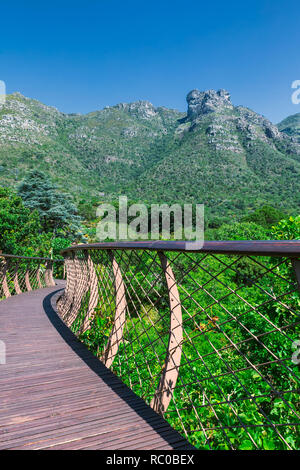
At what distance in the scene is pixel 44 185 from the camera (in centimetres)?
2580

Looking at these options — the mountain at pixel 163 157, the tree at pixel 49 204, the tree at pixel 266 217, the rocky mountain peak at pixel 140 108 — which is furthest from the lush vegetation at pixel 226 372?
the rocky mountain peak at pixel 140 108

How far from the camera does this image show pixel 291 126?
354 ft

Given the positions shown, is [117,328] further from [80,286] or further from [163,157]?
[163,157]

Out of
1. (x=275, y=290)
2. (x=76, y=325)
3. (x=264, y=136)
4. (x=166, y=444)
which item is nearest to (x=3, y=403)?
(x=166, y=444)

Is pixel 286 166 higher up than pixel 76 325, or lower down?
higher up

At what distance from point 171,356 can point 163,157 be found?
82.6 metres

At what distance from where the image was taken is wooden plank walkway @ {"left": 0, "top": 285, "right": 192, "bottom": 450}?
4.53 feet

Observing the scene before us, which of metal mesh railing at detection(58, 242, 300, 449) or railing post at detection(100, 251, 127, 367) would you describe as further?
railing post at detection(100, 251, 127, 367)

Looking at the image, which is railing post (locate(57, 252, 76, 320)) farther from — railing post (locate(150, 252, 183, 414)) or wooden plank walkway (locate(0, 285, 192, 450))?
railing post (locate(150, 252, 183, 414))

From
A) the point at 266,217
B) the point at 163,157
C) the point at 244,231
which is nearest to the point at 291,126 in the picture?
the point at 163,157

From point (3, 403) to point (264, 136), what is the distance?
3731 inches

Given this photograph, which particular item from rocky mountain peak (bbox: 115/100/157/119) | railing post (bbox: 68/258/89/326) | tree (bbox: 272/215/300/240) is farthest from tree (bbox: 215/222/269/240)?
rocky mountain peak (bbox: 115/100/157/119)

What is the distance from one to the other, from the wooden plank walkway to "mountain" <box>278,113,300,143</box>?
104 meters

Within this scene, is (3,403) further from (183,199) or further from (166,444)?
(183,199)
